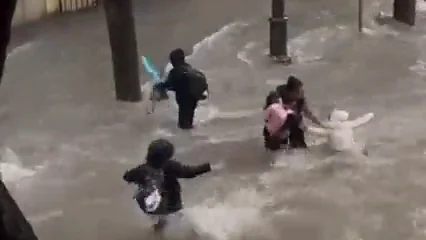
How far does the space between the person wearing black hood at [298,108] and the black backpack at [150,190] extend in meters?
0.46

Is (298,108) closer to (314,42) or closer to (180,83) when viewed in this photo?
(180,83)

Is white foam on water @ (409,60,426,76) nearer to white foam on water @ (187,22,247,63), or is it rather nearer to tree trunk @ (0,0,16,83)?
white foam on water @ (187,22,247,63)

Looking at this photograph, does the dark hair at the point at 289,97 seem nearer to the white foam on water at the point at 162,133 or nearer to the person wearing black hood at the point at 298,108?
the person wearing black hood at the point at 298,108

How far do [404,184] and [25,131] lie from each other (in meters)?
0.97

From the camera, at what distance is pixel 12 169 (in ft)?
5.82

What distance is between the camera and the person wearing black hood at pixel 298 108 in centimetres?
175

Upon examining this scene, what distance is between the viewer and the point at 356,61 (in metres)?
2.47

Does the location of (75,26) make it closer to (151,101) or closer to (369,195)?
(151,101)

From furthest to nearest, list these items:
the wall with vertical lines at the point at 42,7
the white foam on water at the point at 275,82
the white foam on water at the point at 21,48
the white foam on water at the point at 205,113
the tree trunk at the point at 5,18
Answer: the wall with vertical lines at the point at 42,7, the white foam on water at the point at 21,48, the white foam on water at the point at 275,82, the white foam on water at the point at 205,113, the tree trunk at the point at 5,18

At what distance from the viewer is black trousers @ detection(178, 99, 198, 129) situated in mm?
1924

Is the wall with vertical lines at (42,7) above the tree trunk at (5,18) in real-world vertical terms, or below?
below

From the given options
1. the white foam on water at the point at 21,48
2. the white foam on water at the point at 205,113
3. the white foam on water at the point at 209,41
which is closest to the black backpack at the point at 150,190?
the white foam on water at the point at 205,113

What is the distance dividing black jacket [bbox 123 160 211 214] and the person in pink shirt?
1.20 feet

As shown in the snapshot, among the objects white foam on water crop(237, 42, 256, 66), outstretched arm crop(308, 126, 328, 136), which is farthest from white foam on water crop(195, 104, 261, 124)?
white foam on water crop(237, 42, 256, 66)
